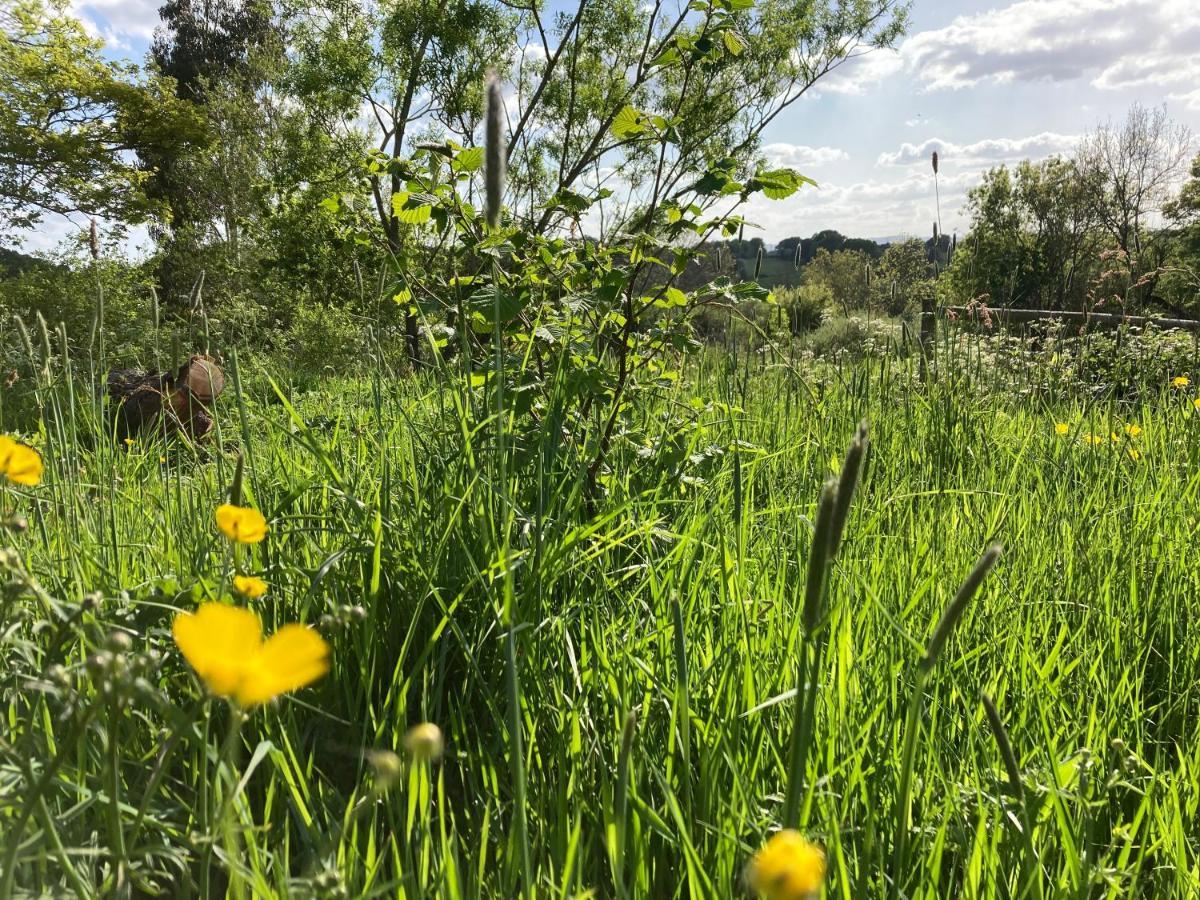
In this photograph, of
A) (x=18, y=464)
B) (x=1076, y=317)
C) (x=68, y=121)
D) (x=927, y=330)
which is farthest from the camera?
(x=68, y=121)

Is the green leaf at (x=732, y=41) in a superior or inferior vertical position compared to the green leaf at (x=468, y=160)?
superior

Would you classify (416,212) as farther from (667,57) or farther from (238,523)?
(238,523)

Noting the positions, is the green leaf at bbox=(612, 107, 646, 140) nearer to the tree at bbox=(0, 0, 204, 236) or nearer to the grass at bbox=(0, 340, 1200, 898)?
the grass at bbox=(0, 340, 1200, 898)

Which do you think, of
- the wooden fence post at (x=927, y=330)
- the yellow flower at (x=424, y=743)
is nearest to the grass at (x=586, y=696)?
the yellow flower at (x=424, y=743)

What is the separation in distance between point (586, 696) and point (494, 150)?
29.3 inches

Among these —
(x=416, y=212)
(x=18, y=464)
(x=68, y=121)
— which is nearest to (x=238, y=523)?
(x=18, y=464)

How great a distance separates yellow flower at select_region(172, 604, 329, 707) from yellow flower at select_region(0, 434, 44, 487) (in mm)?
477

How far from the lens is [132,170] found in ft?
48.1

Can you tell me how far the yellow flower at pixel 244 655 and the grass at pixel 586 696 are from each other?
4 cm

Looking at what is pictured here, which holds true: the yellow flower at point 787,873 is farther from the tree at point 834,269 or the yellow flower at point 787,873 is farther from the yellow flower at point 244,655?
the tree at point 834,269

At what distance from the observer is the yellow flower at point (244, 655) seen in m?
0.38

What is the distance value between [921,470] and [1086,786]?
5.11ft

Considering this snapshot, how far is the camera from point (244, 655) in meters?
0.40

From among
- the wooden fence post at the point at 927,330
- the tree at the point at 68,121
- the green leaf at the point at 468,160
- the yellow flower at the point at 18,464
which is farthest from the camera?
the tree at the point at 68,121
